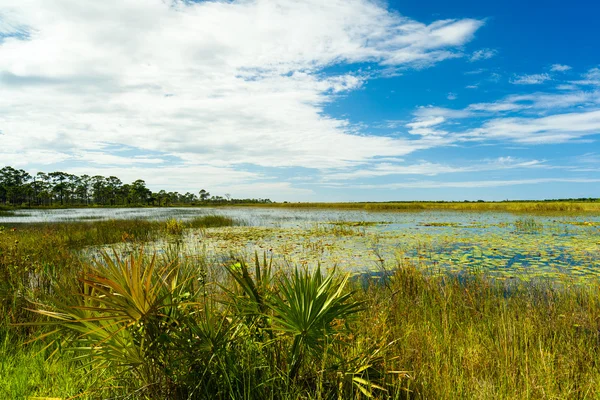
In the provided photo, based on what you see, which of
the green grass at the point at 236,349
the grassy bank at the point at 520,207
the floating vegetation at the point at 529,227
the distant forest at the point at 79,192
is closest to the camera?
the green grass at the point at 236,349

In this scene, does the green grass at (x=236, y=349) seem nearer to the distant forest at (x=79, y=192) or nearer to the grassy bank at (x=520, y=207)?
the grassy bank at (x=520, y=207)

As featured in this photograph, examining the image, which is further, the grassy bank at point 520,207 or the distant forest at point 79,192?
the distant forest at point 79,192

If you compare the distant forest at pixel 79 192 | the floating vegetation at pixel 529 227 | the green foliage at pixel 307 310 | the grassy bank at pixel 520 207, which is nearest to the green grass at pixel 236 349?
the green foliage at pixel 307 310

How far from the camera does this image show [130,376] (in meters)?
2.33

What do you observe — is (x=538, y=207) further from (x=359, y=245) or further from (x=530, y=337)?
(x=530, y=337)

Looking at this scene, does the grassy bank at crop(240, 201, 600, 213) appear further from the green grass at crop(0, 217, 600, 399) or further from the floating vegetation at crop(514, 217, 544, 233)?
the green grass at crop(0, 217, 600, 399)

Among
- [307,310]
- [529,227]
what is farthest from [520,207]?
[307,310]

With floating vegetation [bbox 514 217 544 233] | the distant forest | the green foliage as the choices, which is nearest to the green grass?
the green foliage

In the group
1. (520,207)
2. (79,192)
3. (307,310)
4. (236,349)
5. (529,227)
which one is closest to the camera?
(307,310)

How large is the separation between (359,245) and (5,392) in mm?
10971

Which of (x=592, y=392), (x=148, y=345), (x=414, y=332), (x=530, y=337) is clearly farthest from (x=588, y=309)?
(x=148, y=345)

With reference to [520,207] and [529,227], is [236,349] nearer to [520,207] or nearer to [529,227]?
[529,227]

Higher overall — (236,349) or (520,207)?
(520,207)

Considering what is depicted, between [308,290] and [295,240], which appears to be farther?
[295,240]
